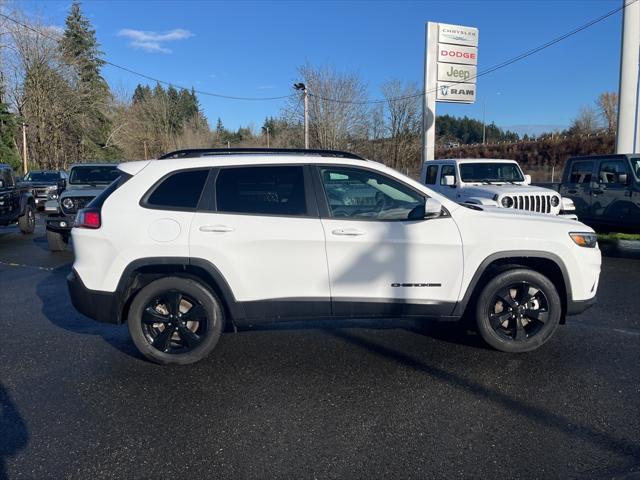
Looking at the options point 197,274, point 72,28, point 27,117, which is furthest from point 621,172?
point 72,28

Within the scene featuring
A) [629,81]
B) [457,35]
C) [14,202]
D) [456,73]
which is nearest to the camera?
[14,202]

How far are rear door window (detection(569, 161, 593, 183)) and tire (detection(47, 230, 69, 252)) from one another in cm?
1148

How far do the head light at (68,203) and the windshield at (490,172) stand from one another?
841 centimetres

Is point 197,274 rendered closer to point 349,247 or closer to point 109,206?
point 109,206

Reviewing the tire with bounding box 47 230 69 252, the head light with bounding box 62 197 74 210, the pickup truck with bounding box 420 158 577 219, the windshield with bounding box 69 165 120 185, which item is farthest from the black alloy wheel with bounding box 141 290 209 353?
the windshield with bounding box 69 165 120 185

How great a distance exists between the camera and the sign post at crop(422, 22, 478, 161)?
930 inches

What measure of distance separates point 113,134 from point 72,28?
16371 millimetres

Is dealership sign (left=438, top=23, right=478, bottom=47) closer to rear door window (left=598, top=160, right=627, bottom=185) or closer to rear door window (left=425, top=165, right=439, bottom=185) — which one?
rear door window (left=425, top=165, right=439, bottom=185)

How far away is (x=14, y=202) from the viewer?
13.0 metres

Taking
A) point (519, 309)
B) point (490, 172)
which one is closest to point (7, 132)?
point (490, 172)

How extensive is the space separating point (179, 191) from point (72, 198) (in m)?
7.22

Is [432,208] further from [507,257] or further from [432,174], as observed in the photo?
[432,174]

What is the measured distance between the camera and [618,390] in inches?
155

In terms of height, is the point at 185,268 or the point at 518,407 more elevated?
the point at 185,268
